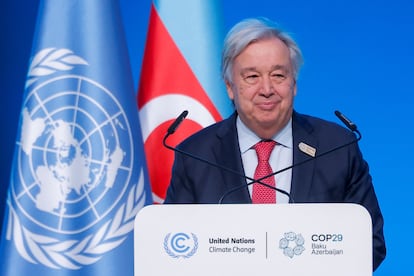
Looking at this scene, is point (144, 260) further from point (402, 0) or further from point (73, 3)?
point (402, 0)

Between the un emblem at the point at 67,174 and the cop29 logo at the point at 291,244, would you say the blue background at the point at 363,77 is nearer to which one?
the un emblem at the point at 67,174

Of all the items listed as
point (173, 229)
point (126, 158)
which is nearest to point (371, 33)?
point (126, 158)

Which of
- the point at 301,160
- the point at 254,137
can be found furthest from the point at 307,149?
the point at 254,137

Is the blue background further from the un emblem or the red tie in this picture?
the red tie

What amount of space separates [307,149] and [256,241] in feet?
1.65

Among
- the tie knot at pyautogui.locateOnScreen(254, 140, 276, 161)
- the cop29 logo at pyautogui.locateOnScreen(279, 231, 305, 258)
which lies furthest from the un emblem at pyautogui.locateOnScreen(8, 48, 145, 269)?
the cop29 logo at pyautogui.locateOnScreen(279, 231, 305, 258)

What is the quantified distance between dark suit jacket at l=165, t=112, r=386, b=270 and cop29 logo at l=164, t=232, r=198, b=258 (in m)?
0.35

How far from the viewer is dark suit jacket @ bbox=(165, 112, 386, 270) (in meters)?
1.78

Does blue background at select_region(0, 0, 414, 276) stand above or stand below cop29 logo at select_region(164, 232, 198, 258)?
above

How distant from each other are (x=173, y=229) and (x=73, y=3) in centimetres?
162

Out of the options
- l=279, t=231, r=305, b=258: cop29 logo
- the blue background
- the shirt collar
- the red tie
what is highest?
the blue background

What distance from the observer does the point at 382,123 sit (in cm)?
333

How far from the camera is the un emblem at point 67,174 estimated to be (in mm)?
2689

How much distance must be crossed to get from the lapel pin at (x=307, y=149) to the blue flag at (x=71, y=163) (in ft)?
3.56
